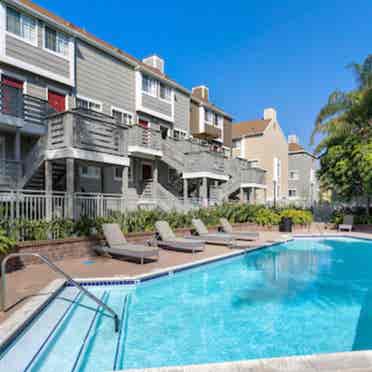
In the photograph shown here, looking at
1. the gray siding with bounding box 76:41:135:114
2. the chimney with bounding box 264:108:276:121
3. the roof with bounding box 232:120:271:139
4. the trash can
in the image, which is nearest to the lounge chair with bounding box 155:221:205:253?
the gray siding with bounding box 76:41:135:114

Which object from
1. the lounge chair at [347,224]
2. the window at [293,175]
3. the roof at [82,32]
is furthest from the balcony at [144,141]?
the window at [293,175]

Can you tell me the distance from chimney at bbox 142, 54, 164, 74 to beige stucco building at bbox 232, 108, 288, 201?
48.1 ft

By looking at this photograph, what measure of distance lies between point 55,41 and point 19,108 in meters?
4.29

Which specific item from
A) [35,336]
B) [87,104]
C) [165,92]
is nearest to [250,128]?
[165,92]

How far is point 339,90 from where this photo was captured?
22.5 meters

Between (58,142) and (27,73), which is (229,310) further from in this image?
(27,73)

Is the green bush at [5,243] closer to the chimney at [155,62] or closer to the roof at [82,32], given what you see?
the roof at [82,32]

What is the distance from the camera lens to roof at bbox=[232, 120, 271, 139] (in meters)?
36.5

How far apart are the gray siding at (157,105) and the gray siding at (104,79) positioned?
0.84m

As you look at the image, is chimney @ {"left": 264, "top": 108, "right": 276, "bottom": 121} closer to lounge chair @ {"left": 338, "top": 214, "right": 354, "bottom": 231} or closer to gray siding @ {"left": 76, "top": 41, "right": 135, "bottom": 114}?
lounge chair @ {"left": 338, "top": 214, "right": 354, "bottom": 231}

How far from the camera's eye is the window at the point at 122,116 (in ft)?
60.6

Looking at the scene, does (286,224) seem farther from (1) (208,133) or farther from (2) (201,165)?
(1) (208,133)

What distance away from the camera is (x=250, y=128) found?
38.0 m

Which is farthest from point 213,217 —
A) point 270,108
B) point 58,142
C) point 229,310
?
point 270,108
